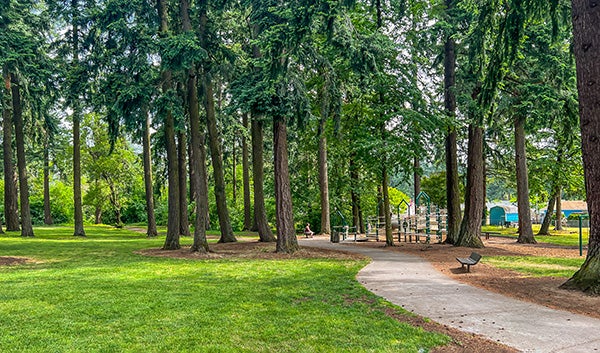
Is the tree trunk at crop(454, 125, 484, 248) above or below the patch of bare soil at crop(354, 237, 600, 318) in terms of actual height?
above

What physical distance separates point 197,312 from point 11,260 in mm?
9975

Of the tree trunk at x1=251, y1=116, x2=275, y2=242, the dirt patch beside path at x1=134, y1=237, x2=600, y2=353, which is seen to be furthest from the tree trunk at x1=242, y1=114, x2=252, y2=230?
the dirt patch beside path at x1=134, y1=237, x2=600, y2=353

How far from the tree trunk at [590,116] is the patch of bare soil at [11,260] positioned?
46.0 feet

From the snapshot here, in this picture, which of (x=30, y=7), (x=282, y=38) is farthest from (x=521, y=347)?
(x=30, y=7)

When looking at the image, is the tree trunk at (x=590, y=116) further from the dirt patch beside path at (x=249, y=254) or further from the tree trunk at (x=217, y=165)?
the tree trunk at (x=217, y=165)

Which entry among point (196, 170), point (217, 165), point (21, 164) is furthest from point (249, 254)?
point (21, 164)

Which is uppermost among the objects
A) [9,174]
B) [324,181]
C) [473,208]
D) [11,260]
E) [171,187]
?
[9,174]

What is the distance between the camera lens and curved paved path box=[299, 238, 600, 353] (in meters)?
5.17

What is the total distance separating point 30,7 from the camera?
23.7 meters

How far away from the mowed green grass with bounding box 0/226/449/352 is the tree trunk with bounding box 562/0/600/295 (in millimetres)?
4063

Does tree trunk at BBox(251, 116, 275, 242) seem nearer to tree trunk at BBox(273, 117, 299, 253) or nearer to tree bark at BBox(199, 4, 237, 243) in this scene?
tree bark at BBox(199, 4, 237, 243)

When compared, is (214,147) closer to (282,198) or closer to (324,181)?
(282,198)

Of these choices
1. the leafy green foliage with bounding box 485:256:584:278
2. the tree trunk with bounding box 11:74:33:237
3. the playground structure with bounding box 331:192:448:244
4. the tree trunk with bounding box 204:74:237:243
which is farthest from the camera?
the tree trunk with bounding box 11:74:33:237

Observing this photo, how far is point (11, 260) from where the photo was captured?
13375 mm
